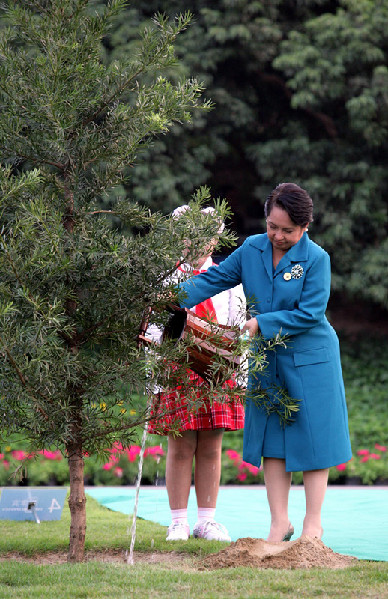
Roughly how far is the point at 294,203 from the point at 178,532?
2188 millimetres

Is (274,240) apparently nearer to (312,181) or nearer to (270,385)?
(270,385)

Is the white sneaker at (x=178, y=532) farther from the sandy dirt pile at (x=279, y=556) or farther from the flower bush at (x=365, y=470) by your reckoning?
the flower bush at (x=365, y=470)

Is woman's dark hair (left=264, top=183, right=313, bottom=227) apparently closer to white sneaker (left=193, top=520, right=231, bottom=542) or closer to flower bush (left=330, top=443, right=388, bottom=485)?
white sneaker (left=193, top=520, right=231, bottom=542)

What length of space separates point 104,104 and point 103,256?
86 cm

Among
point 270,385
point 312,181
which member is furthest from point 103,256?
point 312,181

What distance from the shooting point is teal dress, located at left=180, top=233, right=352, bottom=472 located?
4.23 m

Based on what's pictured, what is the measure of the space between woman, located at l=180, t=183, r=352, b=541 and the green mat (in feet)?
2.44

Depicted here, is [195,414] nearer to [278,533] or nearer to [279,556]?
[278,533]

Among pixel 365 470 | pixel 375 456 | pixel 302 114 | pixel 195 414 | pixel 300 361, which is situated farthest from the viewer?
pixel 302 114

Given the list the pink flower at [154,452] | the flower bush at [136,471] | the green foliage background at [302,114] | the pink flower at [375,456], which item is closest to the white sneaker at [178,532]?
the flower bush at [136,471]

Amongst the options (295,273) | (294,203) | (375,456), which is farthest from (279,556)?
(375,456)

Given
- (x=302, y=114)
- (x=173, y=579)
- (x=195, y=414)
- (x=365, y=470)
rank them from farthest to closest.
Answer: (x=302, y=114) < (x=365, y=470) < (x=195, y=414) < (x=173, y=579)

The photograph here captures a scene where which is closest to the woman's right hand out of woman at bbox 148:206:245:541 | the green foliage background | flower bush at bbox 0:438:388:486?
woman at bbox 148:206:245:541

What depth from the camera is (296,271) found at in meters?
4.32
